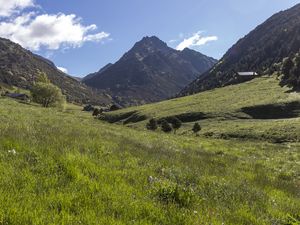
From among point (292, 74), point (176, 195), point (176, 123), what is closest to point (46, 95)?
point (176, 123)

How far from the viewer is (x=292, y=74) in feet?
391

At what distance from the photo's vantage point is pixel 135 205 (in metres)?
7.27

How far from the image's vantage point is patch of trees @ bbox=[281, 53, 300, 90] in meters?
109

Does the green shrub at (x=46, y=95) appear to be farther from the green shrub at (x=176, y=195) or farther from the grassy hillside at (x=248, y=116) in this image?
the green shrub at (x=176, y=195)

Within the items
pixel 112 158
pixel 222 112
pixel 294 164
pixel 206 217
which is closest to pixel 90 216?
pixel 206 217

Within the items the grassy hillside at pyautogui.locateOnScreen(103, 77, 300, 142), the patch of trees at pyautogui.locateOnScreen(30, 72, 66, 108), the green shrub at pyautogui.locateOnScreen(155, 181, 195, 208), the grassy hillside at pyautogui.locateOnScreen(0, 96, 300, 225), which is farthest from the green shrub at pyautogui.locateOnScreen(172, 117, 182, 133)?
the patch of trees at pyautogui.locateOnScreen(30, 72, 66, 108)

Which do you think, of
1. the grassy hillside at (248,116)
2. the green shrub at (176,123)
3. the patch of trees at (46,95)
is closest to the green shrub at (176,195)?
the grassy hillside at (248,116)

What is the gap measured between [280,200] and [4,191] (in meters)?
7.37

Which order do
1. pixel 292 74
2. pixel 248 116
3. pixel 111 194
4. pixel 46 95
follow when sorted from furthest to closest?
pixel 46 95 < pixel 292 74 < pixel 248 116 < pixel 111 194

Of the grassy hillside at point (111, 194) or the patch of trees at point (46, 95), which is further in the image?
the patch of trees at point (46, 95)

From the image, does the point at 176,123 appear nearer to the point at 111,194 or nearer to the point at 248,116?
the point at 248,116

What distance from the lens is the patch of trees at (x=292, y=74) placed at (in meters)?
109

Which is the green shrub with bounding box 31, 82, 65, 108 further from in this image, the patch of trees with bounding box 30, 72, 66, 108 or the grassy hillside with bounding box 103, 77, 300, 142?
the grassy hillside with bounding box 103, 77, 300, 142

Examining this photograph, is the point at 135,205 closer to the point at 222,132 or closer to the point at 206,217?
the point at 206,217
